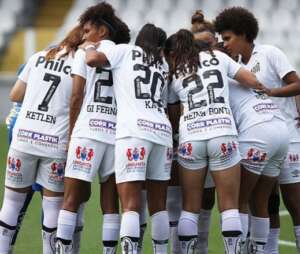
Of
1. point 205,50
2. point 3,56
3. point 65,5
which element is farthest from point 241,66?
point 65,5

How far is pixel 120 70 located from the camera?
692 cm

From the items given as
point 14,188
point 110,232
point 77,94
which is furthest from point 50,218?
point 77,94

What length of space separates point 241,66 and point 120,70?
0.90 metres

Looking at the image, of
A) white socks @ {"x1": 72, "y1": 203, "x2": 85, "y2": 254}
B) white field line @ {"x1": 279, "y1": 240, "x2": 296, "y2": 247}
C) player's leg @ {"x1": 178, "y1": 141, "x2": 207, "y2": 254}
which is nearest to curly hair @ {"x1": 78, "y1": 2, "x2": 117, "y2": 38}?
player's leg @ {"x1": 178, "y1": 141, "x2": 207, "y2": 254}

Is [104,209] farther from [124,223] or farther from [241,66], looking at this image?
[241,66]

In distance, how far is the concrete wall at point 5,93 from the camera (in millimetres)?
18828

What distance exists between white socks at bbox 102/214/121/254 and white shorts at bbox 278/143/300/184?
1398mm

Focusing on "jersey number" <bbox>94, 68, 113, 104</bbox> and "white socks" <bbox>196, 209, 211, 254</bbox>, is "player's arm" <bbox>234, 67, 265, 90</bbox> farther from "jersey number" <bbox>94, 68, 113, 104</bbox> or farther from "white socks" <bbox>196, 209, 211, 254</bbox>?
"white socks" <bbox>196, 209, 211, 254</bbox>

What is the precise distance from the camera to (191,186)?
7027 mm

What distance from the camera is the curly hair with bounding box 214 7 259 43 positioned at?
24.0 feet

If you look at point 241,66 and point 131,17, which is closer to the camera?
point 241,66

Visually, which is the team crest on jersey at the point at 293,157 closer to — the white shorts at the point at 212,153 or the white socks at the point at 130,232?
the white shorts at the point at 212,153

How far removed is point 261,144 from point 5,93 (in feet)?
40.4

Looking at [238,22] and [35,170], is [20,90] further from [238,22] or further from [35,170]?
[238,22]
